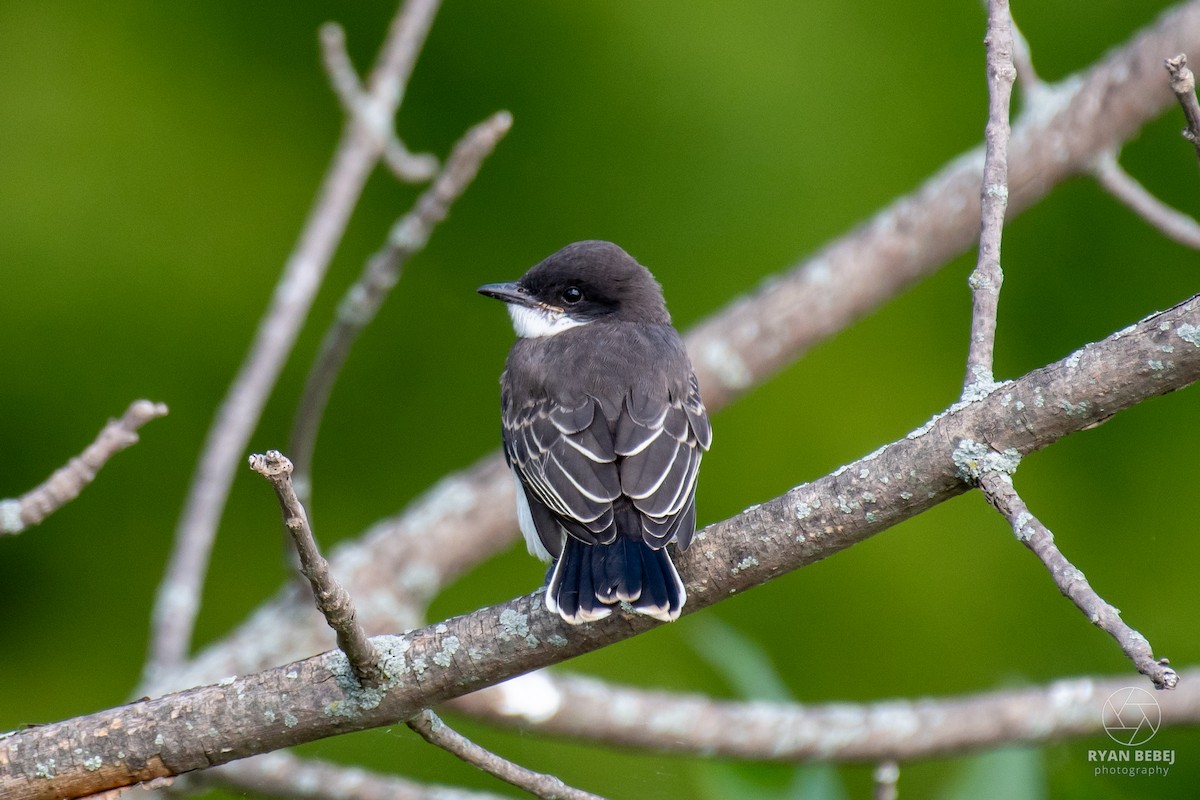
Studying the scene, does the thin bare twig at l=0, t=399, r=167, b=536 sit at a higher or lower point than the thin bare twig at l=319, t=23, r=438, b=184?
lower

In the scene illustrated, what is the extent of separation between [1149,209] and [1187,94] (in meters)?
1.40

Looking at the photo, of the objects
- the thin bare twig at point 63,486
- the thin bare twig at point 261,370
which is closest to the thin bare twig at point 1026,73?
the thin bare twig at point 261,370

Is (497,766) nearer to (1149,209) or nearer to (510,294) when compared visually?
(510,294)

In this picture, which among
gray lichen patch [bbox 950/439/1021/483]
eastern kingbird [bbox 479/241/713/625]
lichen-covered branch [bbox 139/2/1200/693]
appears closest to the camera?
gray lichen patch [bbox 950/439/1021/483]

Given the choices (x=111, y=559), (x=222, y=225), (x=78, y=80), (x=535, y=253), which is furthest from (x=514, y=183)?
(x=111, y=559)

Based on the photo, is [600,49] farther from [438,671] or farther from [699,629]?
[438,671]

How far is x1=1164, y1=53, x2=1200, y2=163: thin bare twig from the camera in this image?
1648mm

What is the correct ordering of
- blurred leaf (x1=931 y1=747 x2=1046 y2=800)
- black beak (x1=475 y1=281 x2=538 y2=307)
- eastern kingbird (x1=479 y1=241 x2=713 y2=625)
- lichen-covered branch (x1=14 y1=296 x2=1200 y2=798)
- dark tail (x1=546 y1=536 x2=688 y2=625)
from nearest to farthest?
lichen-covered branch (x1=14 y1=296 x2=1200 y2=798)
dark tail (x1=546 y1=536 x2=688 y2=625)
eastern kingbird (x1=479 y1=241 x2=713 y2=625)
blurred leaf (x1=931 y1=747 x2=1046 y2=800)
black beak (x1=475 y1=281 x2=538 y2=307)

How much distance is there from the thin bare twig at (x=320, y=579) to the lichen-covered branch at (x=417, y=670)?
0.06 meters

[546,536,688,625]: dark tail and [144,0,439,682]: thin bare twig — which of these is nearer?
[546,536,688,625]: dark tail

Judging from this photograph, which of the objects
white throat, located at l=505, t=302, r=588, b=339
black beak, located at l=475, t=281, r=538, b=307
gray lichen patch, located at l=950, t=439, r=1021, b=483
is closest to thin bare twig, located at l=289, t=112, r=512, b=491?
black beak, located at l=475, t=281, r=538, b=307

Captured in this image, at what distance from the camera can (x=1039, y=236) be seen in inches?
165

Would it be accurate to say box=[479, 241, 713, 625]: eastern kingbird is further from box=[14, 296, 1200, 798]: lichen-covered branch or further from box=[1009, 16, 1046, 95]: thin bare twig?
box=[1009, 16, 1046, 95]: thin bare twig

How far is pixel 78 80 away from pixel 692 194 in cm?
189
